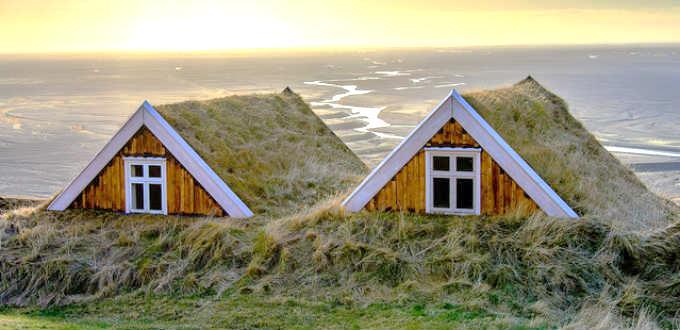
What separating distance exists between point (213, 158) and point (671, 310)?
10230 millimetres

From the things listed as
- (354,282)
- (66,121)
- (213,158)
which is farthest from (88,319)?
(66,121)

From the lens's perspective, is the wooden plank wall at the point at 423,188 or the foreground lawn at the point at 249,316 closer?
the foreground lawn at the point at 249,316

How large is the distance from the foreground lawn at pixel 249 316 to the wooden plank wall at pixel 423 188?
3088 mm

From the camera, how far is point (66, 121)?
56.4 metres

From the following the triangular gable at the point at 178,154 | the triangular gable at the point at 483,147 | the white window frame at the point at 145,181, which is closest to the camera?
the triangular gable at the point at 483,147

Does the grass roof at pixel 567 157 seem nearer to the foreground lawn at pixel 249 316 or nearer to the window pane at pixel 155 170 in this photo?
the foreground lawn at pixel 249 316

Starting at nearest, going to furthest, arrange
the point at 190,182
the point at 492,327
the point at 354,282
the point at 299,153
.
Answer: the point at 492,327
the point at 354,282
the point at 190,182
the point at 299,153

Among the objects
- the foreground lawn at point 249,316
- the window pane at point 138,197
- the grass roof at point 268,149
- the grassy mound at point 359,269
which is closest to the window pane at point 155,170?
the window pane at point 138,197

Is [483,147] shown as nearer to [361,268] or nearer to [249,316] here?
[361,268]

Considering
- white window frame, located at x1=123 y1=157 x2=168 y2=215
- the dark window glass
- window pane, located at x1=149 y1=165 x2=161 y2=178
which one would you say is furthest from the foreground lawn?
the dark window glass

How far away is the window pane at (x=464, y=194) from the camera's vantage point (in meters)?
17.5

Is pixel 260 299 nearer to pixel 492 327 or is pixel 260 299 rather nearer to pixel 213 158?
pixel 492 327

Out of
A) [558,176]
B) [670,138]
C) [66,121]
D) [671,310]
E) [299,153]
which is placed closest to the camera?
[671,310]

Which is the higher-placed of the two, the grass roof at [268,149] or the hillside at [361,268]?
the grass roof at [268,149]
